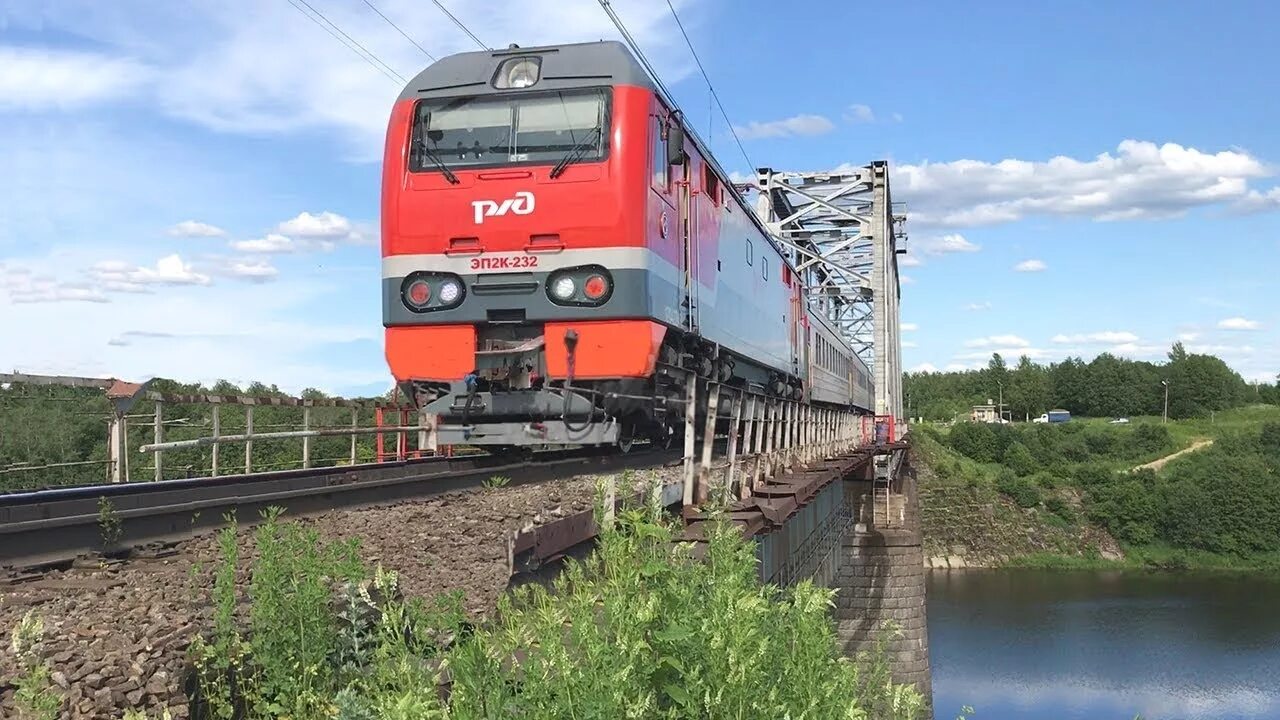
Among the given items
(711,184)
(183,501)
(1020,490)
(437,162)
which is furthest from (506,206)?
(1020,490)

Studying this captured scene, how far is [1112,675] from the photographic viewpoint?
39438 mm

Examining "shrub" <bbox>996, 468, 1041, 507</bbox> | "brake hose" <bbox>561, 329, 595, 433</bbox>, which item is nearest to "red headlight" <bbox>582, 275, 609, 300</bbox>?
"brake hose" <bbox>561, 329, 595, 433</bbox>

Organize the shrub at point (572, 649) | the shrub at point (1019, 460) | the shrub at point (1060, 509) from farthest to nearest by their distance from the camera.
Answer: the shrub at point (1019, 460)
the shrub at point (1060, 509)
the shrub at point (572, 649)

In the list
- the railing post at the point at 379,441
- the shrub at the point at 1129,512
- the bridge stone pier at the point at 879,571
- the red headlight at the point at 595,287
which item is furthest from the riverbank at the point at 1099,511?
the red headlight at the point at 595,287

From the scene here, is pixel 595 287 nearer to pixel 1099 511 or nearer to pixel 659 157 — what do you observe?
pixel 659 157

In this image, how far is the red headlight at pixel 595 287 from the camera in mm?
10195

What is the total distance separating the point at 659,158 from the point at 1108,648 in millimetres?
41568

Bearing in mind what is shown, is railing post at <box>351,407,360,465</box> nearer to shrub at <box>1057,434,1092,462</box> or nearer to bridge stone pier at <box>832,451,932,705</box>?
bridge stone pier at <box>832,451,932,705</box>

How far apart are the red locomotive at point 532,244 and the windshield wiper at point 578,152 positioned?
0.01m

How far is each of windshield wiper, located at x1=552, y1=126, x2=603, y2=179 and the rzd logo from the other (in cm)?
36

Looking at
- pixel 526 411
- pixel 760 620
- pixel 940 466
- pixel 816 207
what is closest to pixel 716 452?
pixel 526 411

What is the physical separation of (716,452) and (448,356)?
6388mm

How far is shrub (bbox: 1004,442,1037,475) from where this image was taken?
8696 centimetres

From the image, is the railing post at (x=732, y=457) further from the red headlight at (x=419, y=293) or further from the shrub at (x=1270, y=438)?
the shrub at (x=1270, y=438)
